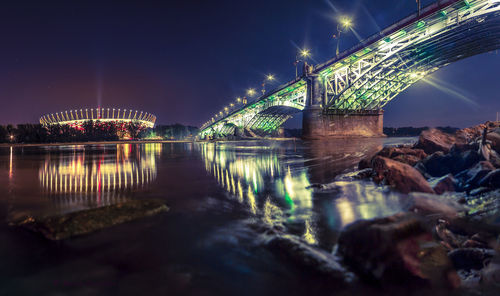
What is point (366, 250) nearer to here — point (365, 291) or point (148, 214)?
point (365, 291)

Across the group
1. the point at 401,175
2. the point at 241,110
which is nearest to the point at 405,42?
the point at 401,175

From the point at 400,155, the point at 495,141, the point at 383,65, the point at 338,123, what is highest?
the point at 383,65

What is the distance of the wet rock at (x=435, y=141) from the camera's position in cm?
1003

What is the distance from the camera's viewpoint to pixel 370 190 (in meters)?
6.37

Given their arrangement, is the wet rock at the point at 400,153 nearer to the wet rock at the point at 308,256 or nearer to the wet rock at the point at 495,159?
the wet rock at the point at 495,159

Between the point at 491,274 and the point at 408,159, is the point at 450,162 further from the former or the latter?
the point at 491,274

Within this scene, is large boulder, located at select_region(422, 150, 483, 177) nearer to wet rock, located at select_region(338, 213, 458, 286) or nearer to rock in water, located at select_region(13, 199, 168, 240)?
wet rock, located at select_region(338, 213, 458, 286)

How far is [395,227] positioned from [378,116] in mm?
63278

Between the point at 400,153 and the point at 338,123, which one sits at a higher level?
the point at 338,123

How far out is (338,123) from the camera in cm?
5203

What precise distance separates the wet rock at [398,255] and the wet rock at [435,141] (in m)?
9.23

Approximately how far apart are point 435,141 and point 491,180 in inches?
212

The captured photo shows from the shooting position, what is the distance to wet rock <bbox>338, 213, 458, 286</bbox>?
2447 mm

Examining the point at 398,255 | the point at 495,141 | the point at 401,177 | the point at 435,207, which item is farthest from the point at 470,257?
Result: the point at 495,141
